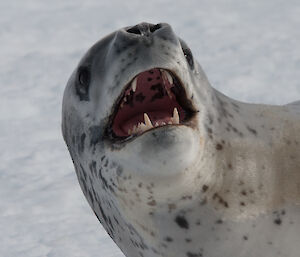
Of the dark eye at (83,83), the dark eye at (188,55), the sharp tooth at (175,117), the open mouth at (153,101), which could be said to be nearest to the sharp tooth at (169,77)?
→ the open mouth at (153,101)

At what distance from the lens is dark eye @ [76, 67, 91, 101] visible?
2996 mm

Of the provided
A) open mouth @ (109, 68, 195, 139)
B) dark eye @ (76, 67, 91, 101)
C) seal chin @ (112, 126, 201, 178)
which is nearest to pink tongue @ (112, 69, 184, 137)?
open mouth @ (109, 68, 195, 139)

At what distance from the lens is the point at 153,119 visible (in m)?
2.70

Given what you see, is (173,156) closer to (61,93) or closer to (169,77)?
(169,77)

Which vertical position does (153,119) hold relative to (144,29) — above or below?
below

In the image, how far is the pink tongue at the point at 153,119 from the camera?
2.67m

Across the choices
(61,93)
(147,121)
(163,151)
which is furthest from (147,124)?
(61,93)

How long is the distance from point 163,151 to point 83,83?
0.63 m

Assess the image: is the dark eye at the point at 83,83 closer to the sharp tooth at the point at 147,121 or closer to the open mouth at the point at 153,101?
the open mouth at the point at 153,101

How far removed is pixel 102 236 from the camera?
539 cm

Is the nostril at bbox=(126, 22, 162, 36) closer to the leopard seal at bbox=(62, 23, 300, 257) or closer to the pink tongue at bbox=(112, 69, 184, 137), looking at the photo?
the leopard seal at bbox=(62, 23, 300, 257)

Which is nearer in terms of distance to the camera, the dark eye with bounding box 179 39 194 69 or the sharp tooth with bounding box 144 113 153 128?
the sharp tooth with bounding box 144 113 153 128

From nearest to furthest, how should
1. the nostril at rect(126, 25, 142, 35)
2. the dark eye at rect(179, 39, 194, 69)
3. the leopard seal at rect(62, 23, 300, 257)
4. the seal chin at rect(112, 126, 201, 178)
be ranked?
the seal chin at rect(112, 126, 201, 178), the leopard seal at rect(62, 23, 300, 257), the nostril at rect(126, 25, 142, 35), the dark eye at rect(179, 39, 194, 69)

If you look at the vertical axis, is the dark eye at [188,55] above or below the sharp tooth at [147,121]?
above
